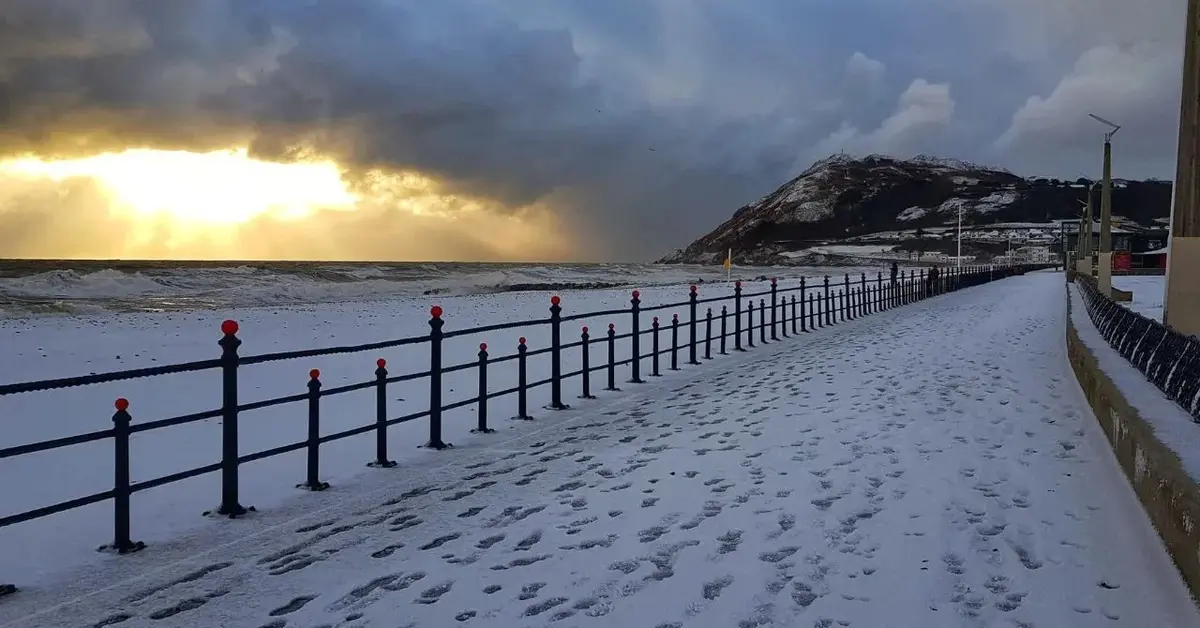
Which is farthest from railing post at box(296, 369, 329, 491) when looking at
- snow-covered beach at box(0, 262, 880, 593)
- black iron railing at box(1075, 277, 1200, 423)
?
black iron railing at box(1075, 277, 1200, 423)

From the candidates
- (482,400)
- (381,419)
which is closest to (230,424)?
(381,419)

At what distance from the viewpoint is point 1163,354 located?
7.88 metres

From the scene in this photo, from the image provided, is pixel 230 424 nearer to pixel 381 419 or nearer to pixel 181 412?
pixel 381 419

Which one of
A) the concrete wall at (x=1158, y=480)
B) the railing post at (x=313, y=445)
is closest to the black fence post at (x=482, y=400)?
the railing post at (x=313, y=445)

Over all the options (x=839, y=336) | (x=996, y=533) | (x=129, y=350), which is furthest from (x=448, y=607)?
(x=129, y=350)

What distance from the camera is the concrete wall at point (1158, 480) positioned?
4191 mm

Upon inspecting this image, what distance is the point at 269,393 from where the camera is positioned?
13500mm

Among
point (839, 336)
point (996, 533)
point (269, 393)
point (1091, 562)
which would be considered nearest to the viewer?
point (1091, 562)

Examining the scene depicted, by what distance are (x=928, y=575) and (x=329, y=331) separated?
22.6 m

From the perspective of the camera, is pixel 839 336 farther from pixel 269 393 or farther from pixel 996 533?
pixel 996 533

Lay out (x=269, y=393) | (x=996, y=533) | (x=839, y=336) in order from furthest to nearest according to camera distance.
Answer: (x=839, y=336) < (x=269, y=393) < (x=996, y=533)

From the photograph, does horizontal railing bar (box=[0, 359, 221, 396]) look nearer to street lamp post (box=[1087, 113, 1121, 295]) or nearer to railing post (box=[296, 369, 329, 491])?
railing post (box=[296, 369, 329, 491])

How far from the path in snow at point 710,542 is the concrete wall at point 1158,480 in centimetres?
14

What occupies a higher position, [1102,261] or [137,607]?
[1102,261]
